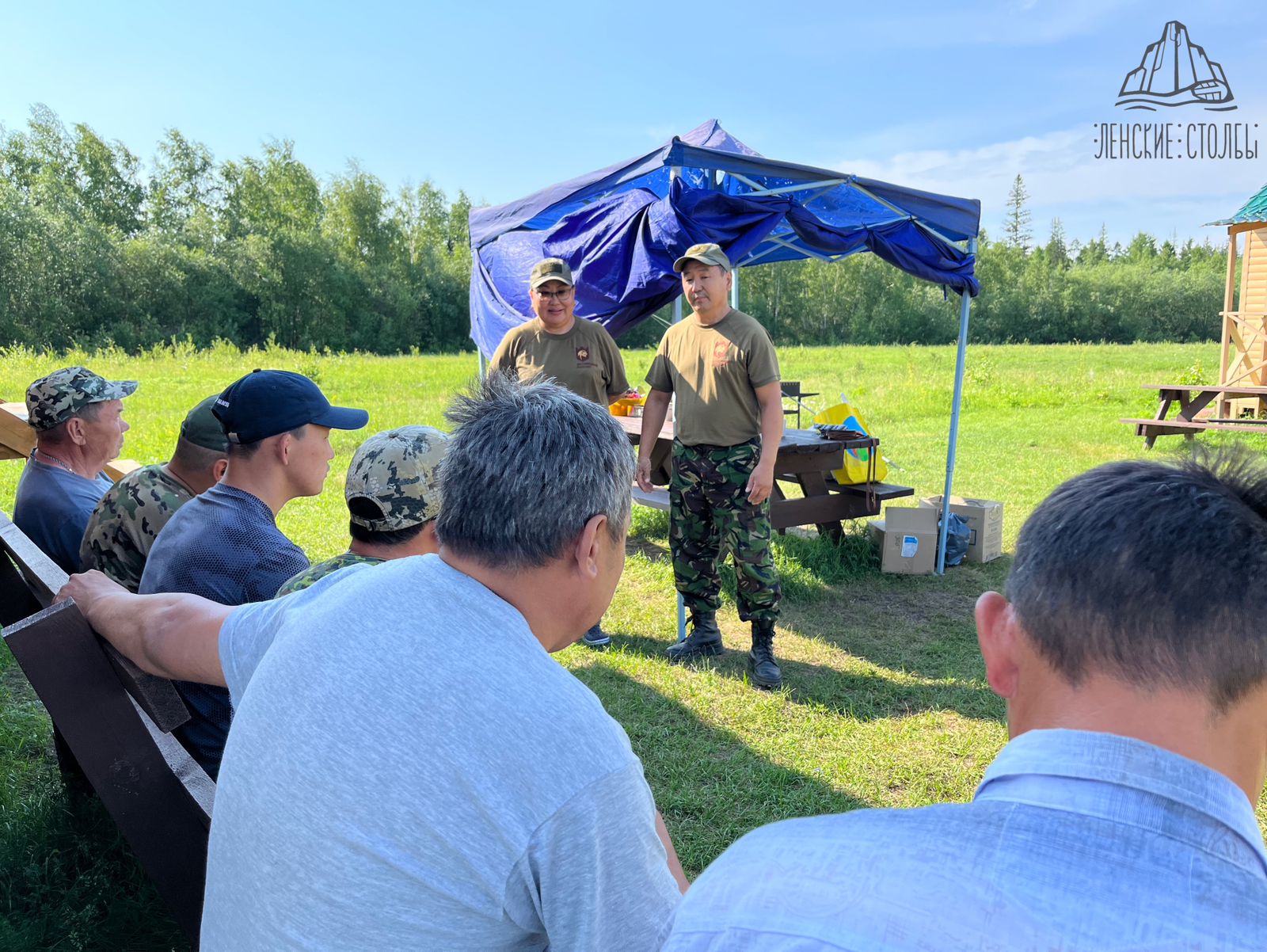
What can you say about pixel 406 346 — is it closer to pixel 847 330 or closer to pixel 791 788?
pixel 847 330

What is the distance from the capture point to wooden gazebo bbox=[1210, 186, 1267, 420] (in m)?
13.4

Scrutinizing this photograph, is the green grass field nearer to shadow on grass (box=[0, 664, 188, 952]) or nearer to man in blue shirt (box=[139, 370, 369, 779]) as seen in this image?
shadow on grass (box=[0, 664, 188, 952])

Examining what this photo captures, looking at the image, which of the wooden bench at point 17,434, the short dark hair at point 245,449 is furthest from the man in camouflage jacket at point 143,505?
the wooden bench at point 17,434

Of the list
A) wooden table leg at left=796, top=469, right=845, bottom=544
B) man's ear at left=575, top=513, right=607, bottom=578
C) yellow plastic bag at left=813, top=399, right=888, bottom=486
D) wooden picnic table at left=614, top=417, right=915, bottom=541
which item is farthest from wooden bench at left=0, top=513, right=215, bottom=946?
yellow plastic bag at left=813, top=399, right=888, bottom=486

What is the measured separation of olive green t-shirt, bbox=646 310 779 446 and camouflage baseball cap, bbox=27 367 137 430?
7.69ft

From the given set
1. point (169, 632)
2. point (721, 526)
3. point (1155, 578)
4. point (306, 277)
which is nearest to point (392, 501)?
point (169, 632)

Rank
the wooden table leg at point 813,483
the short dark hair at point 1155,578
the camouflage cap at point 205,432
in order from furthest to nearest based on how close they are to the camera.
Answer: the wooden table leg at point 813,483
the camouflage cap at point 205,432
the short dark hair at point 1155,578

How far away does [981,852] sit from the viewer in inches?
23.6

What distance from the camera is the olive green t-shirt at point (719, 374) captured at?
13.2 ft

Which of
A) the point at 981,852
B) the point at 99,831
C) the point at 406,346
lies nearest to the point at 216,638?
the point at 981,852

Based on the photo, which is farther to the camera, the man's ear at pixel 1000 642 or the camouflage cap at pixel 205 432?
the camouflage cap at pixel 205 432

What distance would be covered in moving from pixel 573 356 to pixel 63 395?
7.41ft

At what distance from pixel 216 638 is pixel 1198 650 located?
143 cm

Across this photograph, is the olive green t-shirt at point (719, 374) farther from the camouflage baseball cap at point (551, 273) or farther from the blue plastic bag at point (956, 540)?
the blue plastic bag at point (956, 540)
